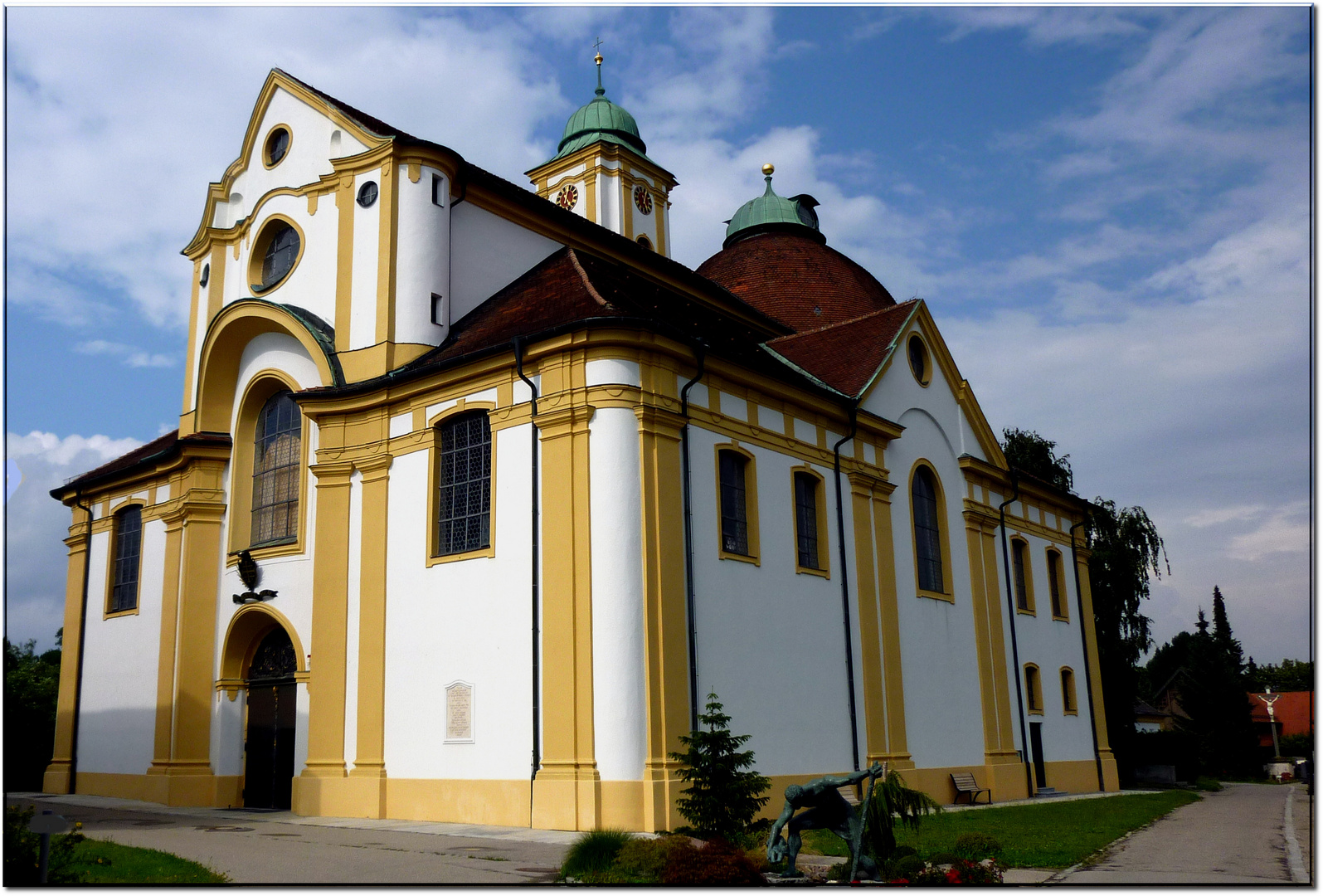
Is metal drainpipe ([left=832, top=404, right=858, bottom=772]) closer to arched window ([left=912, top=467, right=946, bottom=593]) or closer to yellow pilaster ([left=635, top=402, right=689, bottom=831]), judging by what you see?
arched window ([left=912, top=467, right=946, bottom=593])

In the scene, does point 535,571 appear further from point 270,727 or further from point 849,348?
point 849,348

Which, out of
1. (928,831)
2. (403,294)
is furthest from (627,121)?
(928,831)

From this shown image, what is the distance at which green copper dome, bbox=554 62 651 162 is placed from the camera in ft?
113

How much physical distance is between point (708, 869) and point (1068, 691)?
20.6 metres

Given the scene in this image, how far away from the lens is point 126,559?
23.9m

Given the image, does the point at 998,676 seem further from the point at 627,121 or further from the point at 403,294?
the point at 627,121

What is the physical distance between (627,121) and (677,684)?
78.8 ft

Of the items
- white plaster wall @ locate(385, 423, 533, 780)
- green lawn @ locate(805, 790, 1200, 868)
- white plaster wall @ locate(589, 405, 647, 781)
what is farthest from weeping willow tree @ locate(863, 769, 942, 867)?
white plaster wall @ locate(385, 423, 533, 780)

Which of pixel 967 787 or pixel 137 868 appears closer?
pixel 137 868

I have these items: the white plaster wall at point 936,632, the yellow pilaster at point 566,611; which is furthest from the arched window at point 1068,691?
the yellow pilaster at point 566,611

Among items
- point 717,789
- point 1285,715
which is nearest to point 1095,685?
point 717,789

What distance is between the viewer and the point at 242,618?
20234 millimetres

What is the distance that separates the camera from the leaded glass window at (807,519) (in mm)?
19391

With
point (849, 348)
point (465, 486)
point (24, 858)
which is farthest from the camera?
point (849, 348)
